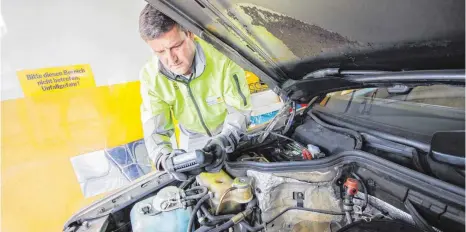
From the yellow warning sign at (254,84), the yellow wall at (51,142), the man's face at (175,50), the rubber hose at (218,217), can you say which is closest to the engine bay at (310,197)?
the rubber hose at (218,217)

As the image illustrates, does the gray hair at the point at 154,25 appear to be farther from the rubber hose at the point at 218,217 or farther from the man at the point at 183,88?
the rubber hose at the point at 218,217

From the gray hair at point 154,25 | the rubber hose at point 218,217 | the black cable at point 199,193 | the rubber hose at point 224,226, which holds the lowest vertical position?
the rubber hose at point 224,226

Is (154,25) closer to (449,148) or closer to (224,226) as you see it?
(224,226)

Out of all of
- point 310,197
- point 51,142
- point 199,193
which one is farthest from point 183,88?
point 51,142

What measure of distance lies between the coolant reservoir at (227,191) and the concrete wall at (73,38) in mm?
1795

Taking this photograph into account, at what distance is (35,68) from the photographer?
218cm

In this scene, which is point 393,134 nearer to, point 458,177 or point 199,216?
point 458,177

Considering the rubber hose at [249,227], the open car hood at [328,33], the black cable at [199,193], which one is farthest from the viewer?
the black cable at [199,193]

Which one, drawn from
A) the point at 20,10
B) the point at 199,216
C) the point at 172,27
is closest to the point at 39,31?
the point at 20,10

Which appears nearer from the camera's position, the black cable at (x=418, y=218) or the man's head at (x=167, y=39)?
the black cable at (x=418, y=218)

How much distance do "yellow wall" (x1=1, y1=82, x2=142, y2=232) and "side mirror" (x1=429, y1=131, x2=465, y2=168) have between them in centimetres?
253

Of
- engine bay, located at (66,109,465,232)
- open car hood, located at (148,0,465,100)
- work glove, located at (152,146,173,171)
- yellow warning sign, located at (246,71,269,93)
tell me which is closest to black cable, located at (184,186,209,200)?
engine bay, located at (66,109,465,232)

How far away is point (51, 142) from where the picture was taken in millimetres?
2369

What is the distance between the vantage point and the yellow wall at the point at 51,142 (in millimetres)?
2203
